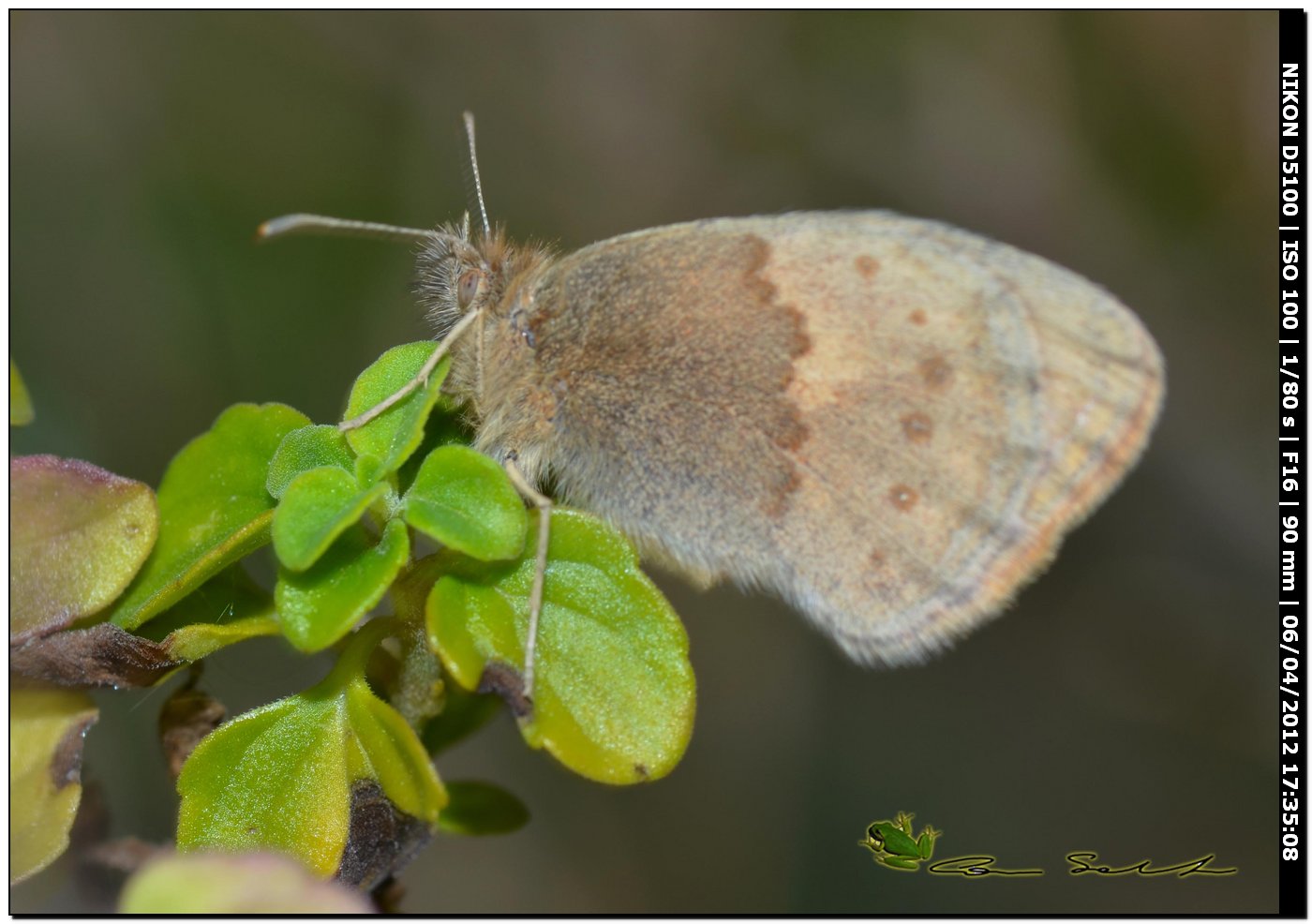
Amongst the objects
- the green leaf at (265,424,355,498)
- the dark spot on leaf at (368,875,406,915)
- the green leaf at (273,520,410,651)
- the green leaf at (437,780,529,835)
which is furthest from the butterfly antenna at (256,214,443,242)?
the dark spot on leaf at (368,875,406,915)

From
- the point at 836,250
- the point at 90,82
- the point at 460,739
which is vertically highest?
the point at 90,82

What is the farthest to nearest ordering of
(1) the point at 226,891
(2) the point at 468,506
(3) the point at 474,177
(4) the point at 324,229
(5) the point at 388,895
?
(3) the point at 474,177, (4) the point at 324,229, (5) the point at 388,895, (2) the point at 468,506, (1) the point at 226,891

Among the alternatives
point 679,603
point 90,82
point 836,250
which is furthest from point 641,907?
point 90,82

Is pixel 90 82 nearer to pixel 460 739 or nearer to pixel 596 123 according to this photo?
pixel 596 123

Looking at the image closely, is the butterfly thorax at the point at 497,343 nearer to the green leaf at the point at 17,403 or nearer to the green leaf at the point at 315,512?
the green leaf at the point at 315,512

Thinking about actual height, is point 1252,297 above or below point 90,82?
below

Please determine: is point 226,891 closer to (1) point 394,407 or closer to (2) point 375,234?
(1) point 394,407

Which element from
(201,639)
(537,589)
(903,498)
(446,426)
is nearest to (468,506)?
(537,589)
